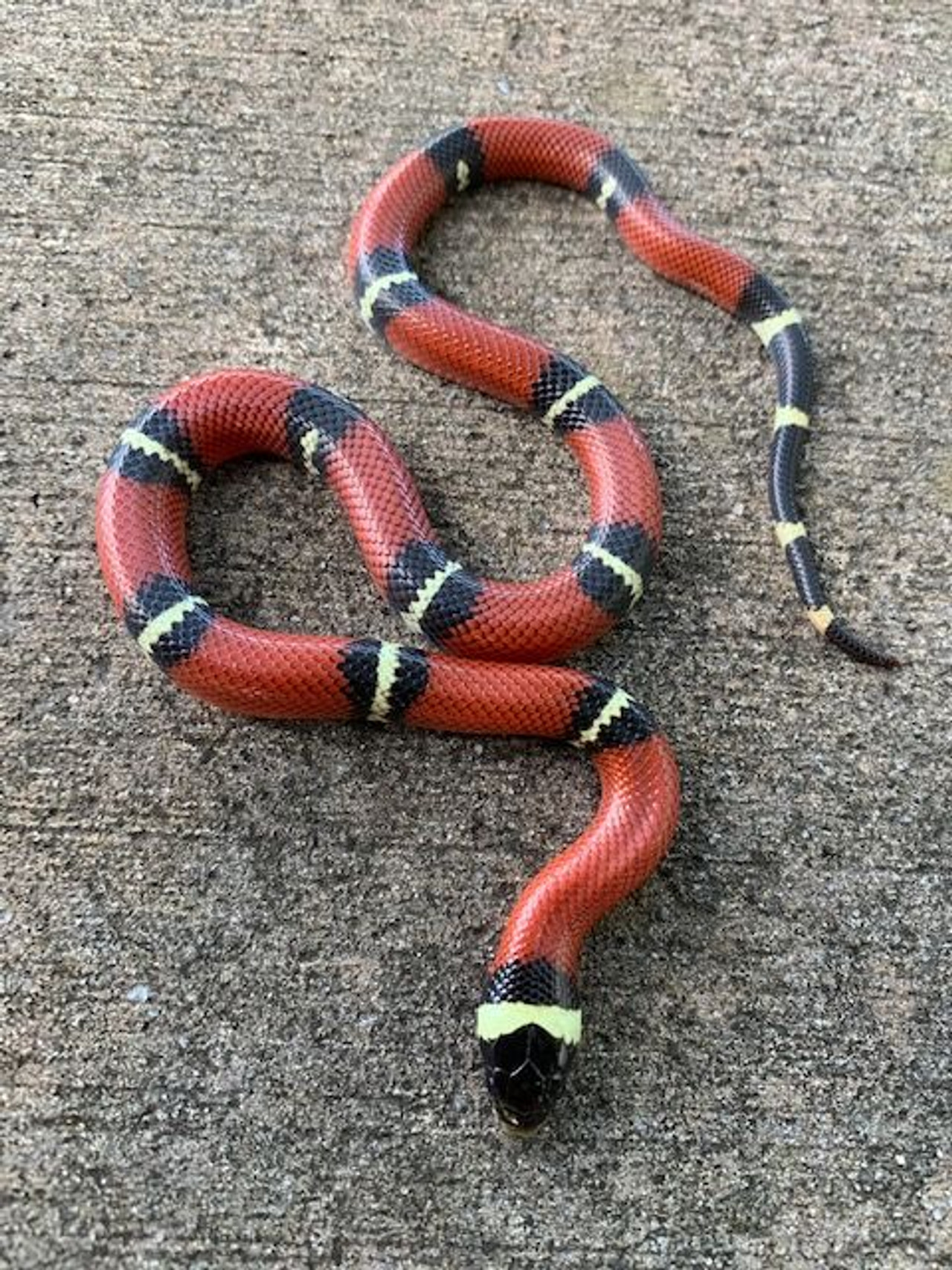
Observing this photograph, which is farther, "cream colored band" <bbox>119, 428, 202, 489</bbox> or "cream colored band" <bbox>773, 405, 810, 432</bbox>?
"cream colored band" <bbox>773, 405, 810, 432</bbox>

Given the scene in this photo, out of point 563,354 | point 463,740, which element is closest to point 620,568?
point 463,740

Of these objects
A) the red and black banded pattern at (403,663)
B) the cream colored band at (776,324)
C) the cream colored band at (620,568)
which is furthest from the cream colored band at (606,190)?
the cream colored band at (620,568)

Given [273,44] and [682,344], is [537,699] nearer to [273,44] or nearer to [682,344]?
[682,344]

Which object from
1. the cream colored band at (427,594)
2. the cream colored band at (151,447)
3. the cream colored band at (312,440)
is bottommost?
the cream colored band at (427,594)

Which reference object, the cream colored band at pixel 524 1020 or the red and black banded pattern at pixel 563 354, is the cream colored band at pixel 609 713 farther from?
the cream colored band at pixel 524 1020

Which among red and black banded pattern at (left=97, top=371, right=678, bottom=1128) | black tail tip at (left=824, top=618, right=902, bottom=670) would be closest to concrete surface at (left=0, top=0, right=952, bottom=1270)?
black tail tip at (left=824, top=618, right=902, bottom=670)

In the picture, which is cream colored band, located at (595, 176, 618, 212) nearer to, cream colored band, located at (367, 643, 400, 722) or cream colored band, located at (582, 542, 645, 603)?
cream colored band, located at (582, 542, 645, 603)
